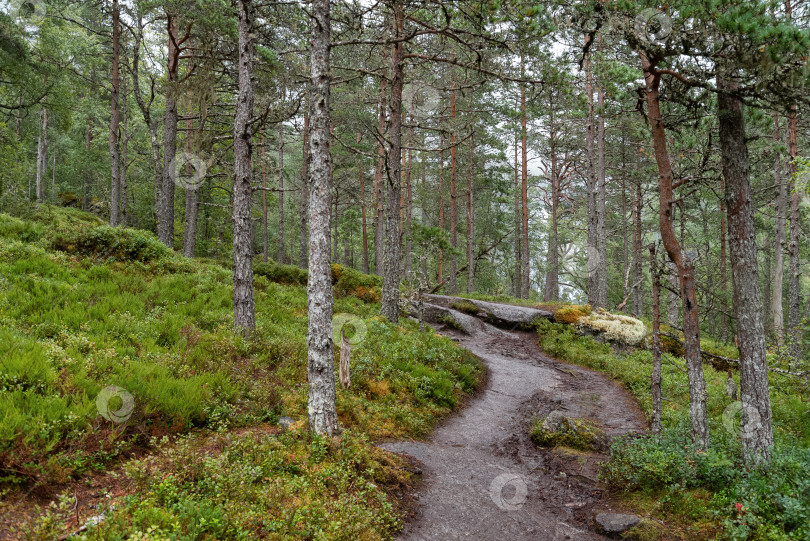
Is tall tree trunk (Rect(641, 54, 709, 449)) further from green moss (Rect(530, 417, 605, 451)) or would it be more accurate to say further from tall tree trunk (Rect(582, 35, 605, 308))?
tall tree trunk (Rect(582, 35, 605, 308))

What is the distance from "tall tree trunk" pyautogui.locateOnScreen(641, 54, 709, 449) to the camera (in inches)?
244

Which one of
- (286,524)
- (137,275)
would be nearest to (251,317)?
(137,275)

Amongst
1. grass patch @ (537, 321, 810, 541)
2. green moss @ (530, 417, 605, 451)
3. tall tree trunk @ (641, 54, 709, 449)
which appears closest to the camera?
grass patch @ (537, 321, 810, 541)

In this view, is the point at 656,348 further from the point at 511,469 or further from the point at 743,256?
the point at 511,469

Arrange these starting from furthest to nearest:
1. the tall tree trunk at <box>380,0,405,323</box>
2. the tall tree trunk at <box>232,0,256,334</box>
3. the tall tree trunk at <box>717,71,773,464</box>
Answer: the tall tree trunk at <box>380,0,405,323</box>
the tall tree trunk at <box>232,0,256,334</box>
the tall tree trunk at <box>717,71,773,464</box>

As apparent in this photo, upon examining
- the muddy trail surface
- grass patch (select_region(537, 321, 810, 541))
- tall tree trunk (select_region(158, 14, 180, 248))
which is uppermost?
tall tree trunk (select_region(158, 14, 180, 248))

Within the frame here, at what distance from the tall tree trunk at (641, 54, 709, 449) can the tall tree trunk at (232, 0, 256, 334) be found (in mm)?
7943

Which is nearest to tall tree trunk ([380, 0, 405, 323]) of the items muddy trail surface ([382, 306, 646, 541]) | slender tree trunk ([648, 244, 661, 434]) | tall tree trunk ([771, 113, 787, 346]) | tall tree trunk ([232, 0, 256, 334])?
muddy trail surface ([382, 306, 646, 541])

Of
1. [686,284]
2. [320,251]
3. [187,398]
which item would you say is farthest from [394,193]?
[187,398]

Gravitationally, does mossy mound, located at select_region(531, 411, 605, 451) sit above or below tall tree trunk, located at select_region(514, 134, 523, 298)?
below

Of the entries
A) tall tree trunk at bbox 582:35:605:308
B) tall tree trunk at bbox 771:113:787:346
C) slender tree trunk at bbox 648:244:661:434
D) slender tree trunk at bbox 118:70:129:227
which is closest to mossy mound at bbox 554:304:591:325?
tall tree trunk at bbox 582:35:605:308

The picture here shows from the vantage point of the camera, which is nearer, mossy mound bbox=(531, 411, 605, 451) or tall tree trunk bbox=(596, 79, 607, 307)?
mossy mound bbox=(531, 411, 605, 451)

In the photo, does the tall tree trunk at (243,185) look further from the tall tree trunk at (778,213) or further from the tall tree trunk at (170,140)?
the tall tree trunk at (778,213)

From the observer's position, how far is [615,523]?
5.16 m
